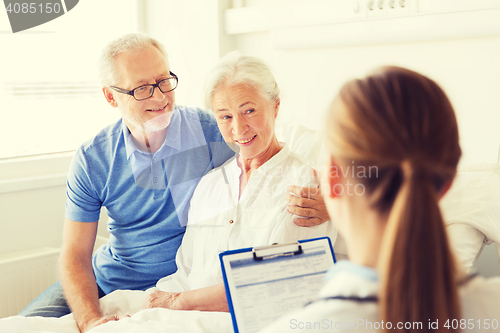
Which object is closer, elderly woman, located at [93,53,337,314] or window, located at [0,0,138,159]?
elderly woman, located at [93,53,337,314]


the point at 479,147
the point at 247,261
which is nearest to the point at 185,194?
the point at 247,261

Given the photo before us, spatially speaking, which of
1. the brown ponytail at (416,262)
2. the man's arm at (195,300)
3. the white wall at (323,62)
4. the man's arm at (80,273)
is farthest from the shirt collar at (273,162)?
the brown ponytail at (416,262)

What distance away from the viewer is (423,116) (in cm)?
58

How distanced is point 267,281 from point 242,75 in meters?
0.72

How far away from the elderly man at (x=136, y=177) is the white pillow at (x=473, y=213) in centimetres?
76

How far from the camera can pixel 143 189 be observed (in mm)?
1686

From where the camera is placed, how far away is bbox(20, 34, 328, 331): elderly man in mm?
1642

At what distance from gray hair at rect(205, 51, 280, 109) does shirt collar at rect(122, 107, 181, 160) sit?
255mm

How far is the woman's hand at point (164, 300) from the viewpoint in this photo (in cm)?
143

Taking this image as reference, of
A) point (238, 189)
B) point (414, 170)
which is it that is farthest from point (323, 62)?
point (414, 170)

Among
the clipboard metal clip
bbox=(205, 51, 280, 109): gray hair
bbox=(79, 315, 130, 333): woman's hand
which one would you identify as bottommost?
bbox=(79, 315, 130, 333): woman's hand

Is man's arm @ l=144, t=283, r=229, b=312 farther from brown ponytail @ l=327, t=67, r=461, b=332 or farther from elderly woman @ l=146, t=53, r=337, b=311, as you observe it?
brown ponytail @ l=327, t=67, r=461, b=332

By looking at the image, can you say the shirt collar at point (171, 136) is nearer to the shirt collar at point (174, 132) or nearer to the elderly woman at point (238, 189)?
the shirt collar at point (174, 132)

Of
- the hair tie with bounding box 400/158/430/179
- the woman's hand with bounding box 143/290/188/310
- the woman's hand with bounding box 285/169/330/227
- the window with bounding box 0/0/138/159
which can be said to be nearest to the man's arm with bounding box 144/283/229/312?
the woman's hand with bounding box 143/290/188/310
